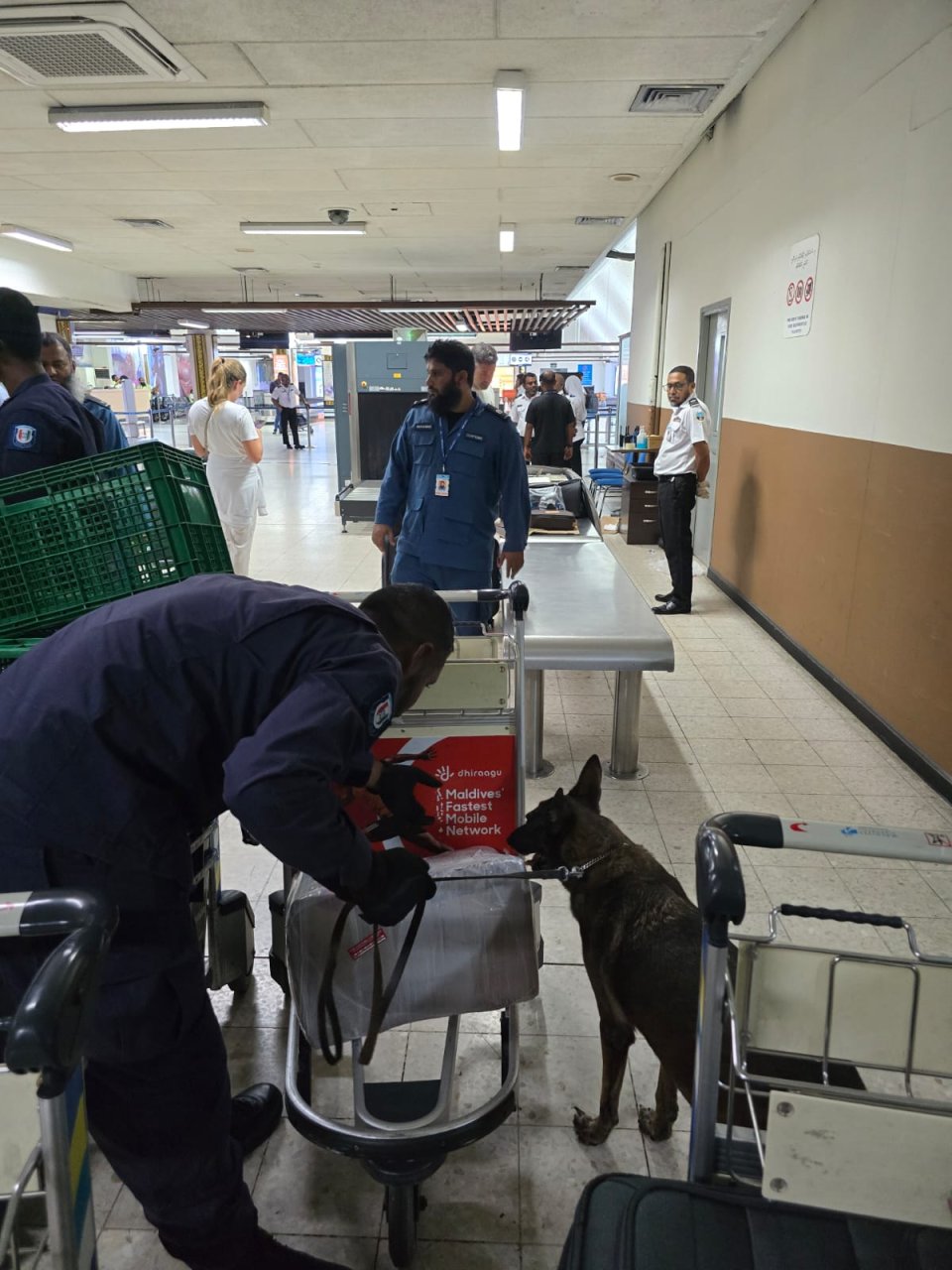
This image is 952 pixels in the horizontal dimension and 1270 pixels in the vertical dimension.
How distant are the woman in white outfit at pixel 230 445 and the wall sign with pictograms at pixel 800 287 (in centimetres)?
360

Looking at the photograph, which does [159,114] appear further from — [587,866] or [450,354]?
[587,866]

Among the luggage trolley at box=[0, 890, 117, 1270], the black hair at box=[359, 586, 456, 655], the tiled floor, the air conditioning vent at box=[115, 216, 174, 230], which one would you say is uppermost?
the air conditioning vent at box=[115, 216, 174, 230]

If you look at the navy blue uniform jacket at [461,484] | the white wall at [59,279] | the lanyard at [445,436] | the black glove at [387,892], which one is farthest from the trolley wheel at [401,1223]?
the white wall at [59,279]

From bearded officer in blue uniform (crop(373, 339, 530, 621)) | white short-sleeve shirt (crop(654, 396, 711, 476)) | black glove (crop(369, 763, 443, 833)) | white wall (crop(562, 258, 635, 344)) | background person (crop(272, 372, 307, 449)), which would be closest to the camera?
black glove (crop(369, 763, 443, 833))

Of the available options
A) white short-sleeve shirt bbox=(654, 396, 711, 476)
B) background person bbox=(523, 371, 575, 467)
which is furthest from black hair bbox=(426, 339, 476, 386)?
background person bbox=(523, 371, 575, 467)

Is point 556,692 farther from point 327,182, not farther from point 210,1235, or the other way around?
point 327,182

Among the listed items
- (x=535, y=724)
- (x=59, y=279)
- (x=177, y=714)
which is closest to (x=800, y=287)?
(x=535, y=724)

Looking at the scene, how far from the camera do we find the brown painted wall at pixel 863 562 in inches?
140

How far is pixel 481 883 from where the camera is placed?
170 cm

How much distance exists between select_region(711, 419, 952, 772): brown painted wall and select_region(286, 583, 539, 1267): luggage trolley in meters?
2.31

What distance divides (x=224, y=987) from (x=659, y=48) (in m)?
5.64

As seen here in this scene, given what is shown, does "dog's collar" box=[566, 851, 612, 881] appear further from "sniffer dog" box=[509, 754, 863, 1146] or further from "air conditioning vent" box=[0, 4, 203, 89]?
"air conditioning vent" box=[0, 4, 203, 89]

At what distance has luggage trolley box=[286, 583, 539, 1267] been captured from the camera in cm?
145

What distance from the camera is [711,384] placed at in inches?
309
